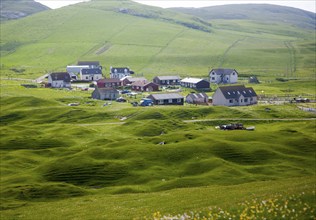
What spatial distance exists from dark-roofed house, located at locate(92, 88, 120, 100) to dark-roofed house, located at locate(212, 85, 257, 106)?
134ft

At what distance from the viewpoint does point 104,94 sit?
167 metres

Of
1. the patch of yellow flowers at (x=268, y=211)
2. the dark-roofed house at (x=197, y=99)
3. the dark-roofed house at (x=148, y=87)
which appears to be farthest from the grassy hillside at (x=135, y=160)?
the dark-roofed house at (x=148, y=87)

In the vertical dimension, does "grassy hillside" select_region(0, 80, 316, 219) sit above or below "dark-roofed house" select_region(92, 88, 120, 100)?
below

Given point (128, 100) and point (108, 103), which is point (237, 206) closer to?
point (108, 103)

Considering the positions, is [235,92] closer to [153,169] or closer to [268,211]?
[153,169]

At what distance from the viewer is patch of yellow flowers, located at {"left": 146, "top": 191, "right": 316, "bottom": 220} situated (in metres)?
24.3

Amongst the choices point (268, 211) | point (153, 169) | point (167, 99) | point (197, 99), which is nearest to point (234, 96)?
point (197, 99)

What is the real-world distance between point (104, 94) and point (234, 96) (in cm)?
5189

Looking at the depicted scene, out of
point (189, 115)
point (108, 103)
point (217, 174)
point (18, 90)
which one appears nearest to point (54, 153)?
point (217, 174)

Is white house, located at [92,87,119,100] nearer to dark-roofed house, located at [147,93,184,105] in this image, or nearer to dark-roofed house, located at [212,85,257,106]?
dark-roofed house, located at [147,93,184,105]

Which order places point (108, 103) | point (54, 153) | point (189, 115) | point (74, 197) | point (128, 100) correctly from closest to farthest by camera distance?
point (74, 197) < point (54, 153) < point (189, 115) < point (108, 103) < point (128, 100)

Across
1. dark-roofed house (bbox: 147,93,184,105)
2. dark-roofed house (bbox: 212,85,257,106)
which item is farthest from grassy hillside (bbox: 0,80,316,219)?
dark-roofed house (bbox: 212,85,257,106)

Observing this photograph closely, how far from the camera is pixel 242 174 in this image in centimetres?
6794

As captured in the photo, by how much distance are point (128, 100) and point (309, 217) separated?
14245 cm
